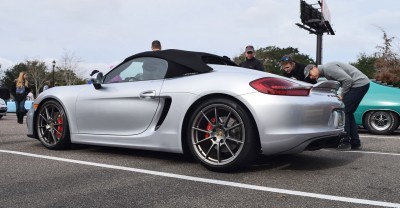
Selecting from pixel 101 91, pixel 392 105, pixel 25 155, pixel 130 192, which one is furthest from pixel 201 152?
pixel 392 105

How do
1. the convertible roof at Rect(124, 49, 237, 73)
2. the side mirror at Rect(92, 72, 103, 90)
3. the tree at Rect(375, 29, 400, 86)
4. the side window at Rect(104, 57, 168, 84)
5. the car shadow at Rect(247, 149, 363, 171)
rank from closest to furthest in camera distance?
the car shadow at Rect(247, 149, 363, 171), the convertible roof at Rect(124, 49, 237, 73), the side window at Rect(104, 57, 168, 84), the side mirror at Rect(92, 72, 103, 90), the tree at Rect(375, 29, 400, 86)

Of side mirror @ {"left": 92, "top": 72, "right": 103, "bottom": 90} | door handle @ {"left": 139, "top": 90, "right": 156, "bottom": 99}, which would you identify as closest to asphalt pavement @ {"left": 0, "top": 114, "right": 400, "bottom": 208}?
door handle @ {"left": 139, "top": 90, "right": 156, "bottom": 99}

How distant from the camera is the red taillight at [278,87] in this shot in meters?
3.74

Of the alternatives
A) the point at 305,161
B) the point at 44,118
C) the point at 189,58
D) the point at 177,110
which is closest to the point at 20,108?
the point at 44,118

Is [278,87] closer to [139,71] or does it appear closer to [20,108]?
[139,71]

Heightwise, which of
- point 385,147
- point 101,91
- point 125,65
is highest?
point 125,65

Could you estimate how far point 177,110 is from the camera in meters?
4.15

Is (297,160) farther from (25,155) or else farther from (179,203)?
(25,155)

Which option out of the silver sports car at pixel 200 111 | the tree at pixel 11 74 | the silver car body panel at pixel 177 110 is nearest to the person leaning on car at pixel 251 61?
the silver sports car at pixel 200 111

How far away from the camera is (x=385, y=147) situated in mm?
6004

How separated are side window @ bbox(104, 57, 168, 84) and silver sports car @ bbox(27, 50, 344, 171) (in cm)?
1

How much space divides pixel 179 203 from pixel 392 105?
678 centimetres

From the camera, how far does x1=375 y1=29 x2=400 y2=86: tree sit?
2923 cm

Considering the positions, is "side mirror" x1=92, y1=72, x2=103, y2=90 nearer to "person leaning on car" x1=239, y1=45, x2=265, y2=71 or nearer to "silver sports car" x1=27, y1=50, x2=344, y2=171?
"silver sports car" x1=27, y1=50, x2=344, y2=171
